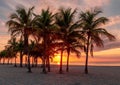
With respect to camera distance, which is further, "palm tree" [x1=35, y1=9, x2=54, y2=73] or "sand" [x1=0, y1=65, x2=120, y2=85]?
"palm tree" [x1=35, y1=9, x2=54, y2=73]

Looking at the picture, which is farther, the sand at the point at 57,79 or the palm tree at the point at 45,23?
the palm tree at the point at 45,23

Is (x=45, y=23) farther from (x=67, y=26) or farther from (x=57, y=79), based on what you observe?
(x=57, y=79)

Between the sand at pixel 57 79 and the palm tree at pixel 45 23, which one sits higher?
the palm tree at pixel 45 23

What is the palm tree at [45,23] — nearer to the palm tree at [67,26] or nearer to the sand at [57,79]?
the palm tree at [67,26]

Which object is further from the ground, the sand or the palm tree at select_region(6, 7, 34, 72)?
the palm tree at select_region(6, 7, 34, 72)

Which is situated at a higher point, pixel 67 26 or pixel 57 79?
pixel 67 26

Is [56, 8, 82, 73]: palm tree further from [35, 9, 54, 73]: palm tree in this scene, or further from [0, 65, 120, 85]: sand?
[0, 65, 120, 85]: sand

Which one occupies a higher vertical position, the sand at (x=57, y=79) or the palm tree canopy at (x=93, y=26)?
the palm tree canopy at (x=93, y=26)

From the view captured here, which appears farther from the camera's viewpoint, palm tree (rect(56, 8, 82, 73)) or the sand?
palm tree (rect(56, 8, 82, 73))

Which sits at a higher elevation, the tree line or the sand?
the tree line

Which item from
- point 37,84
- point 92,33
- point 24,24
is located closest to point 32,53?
point 24,24

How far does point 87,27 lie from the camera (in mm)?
37094

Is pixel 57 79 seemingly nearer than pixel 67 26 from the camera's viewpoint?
Yes

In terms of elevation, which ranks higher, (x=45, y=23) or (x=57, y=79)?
(x=45, y=23)
